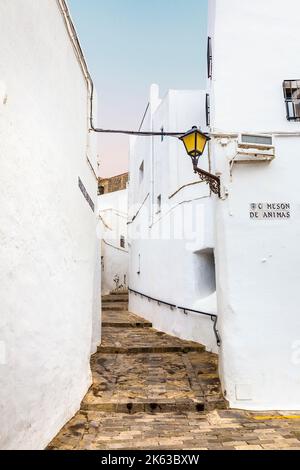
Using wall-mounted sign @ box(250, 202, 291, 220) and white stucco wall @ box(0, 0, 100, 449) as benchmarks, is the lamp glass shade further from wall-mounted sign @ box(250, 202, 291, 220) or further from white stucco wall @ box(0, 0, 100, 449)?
white stucco wall @ box(0, 0, 100, 449)

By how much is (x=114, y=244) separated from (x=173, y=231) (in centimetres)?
1325

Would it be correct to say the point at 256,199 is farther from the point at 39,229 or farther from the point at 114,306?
the point at 114,306

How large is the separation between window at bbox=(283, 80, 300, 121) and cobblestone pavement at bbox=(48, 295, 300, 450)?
5.15 m

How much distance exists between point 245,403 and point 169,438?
1693mm

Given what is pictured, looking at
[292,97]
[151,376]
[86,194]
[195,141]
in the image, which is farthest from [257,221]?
[151,376]

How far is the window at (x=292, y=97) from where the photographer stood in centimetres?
609

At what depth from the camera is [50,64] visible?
440 cm

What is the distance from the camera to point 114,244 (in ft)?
76.6

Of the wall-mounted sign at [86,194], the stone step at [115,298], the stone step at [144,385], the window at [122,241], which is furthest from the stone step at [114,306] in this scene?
the wall-mounted sign at [86,194]

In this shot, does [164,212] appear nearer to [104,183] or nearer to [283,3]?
[283,3]

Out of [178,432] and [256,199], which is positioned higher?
[256,199]

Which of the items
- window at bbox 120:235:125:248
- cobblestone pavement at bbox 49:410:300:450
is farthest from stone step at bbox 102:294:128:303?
cobblestone pavement at bbox 49:410:300:450

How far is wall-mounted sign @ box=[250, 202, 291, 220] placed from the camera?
18.7ft

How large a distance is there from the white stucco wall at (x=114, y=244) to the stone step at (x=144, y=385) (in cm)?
1399
